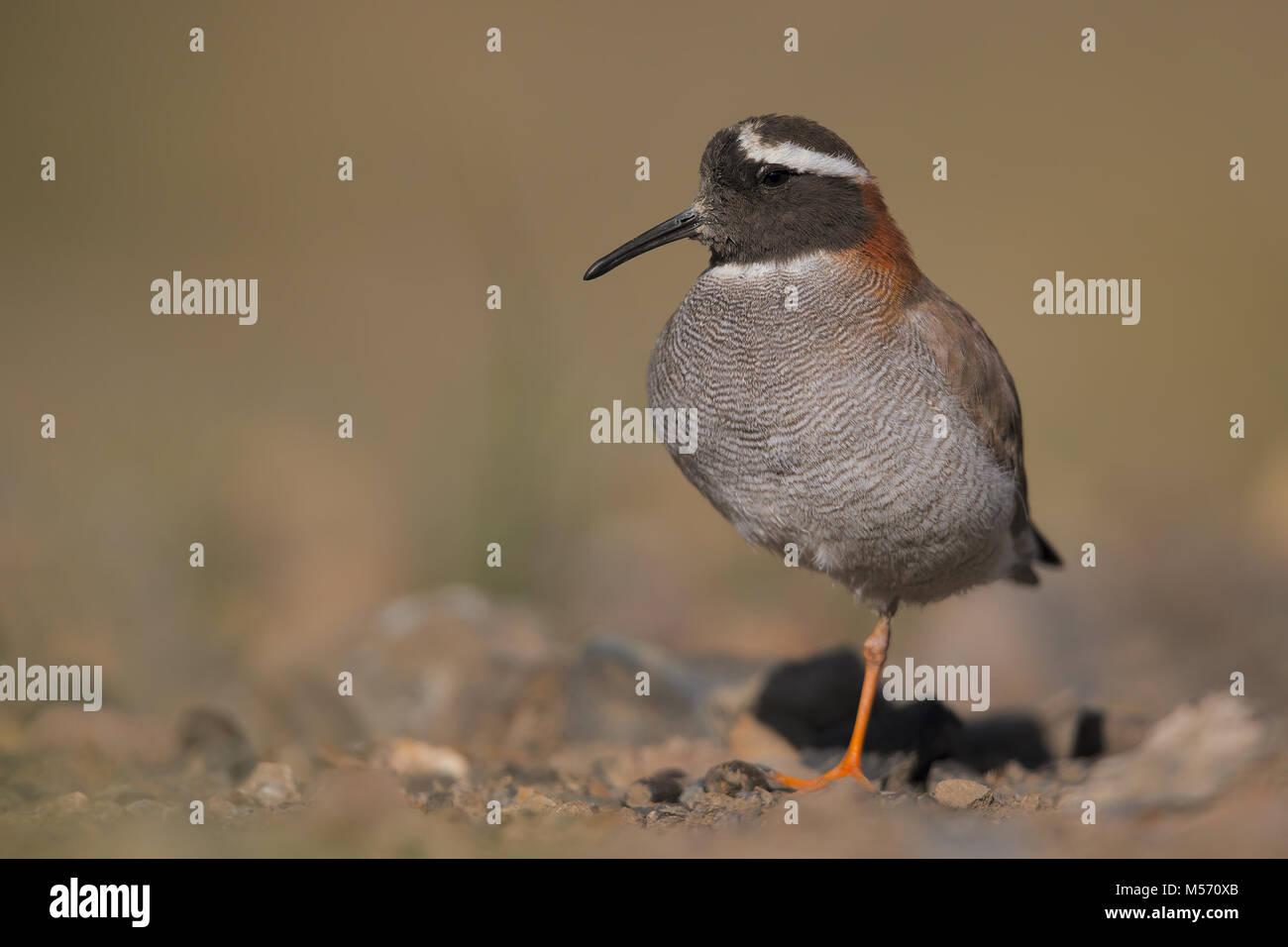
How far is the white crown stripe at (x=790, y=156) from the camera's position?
22.4 feet

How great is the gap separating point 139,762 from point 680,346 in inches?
152

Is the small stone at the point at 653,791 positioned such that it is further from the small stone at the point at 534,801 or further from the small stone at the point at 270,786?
the small stone at the point at 270,786

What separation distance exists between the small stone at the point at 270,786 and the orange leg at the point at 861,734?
2563 millimetres

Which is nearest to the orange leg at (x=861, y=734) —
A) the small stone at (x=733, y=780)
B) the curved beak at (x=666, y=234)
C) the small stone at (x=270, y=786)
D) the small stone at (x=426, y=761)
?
the small stone at (x=733, y=780)

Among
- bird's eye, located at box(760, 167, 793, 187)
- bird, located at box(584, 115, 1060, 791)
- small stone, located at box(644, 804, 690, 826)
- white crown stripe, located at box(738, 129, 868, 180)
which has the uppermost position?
white crown stripe, located at box(738, 129, 868, 180)

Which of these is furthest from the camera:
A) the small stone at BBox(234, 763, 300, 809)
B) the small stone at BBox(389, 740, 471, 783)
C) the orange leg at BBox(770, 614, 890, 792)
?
the small stone at BBox(389, 740, 471, 783)

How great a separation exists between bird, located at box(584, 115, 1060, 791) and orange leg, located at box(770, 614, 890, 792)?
2cm

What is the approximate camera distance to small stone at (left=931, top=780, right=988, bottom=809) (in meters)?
6.42

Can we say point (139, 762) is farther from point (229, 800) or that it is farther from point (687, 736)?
point (687, 736)

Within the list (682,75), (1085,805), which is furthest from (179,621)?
(682,75)

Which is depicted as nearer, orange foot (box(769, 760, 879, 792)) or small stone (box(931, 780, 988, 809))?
small stone (box(931, 780, 988, 809))

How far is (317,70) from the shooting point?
50.1 feet

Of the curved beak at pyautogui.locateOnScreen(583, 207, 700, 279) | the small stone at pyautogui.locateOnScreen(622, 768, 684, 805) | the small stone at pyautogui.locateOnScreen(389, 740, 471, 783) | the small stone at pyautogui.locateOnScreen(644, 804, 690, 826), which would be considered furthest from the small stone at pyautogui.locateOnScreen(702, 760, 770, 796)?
the curved beak at pyautogui.locateOnScreen(583, 207, 700, 279)

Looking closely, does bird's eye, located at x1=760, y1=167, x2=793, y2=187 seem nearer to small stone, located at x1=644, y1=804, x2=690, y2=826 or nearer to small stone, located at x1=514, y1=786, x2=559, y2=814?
small stone, located at x1=644, y1=804, x2=690, y2=826
